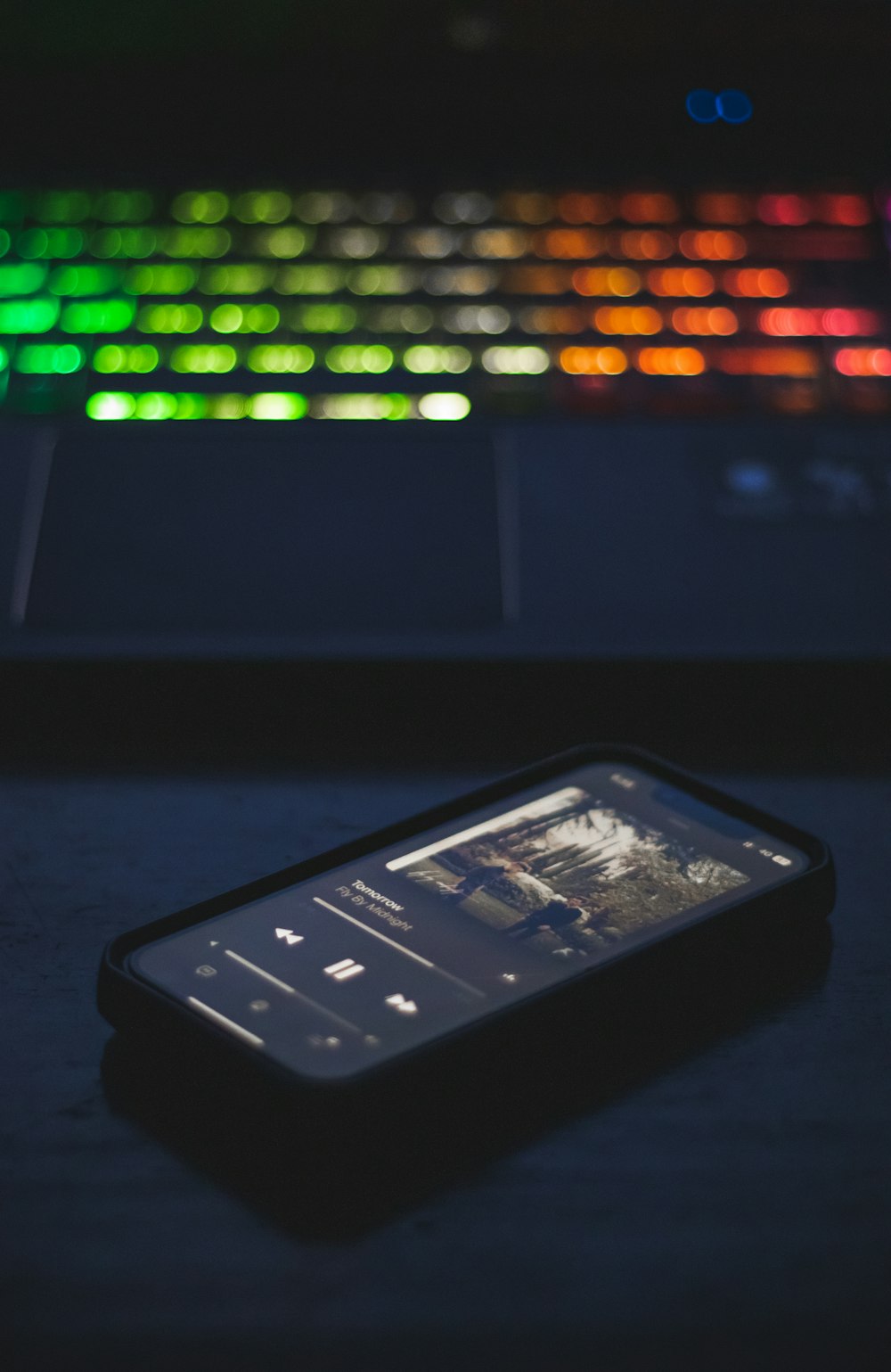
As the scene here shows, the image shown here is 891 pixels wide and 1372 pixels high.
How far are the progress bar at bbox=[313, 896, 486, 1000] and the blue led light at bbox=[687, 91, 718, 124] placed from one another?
1.54ft

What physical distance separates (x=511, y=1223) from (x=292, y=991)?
8 centimetres

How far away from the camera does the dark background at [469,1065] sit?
0.28 meters

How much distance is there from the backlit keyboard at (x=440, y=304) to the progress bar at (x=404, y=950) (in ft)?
0.81

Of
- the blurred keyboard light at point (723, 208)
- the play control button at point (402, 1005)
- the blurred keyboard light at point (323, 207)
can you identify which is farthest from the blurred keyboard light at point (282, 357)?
the play control button at point (402, 1005)

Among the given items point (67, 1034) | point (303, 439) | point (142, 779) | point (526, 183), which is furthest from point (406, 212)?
point (67, 1034)

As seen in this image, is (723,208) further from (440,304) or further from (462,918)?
(462,918)

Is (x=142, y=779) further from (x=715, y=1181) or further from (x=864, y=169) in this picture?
(x=864, y=169)

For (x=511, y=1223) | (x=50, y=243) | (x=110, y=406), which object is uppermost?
(x=50, y=243)

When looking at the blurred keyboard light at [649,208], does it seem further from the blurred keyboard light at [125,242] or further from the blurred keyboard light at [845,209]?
the blurred keyboard light at [125,242]

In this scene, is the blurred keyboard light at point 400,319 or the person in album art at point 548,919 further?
the blurred keyboard light at point 400,319

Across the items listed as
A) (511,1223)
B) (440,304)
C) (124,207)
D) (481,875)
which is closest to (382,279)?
(440,304)

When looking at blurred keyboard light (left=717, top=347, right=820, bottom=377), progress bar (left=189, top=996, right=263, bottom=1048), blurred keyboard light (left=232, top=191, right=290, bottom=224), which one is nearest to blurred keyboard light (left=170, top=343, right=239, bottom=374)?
blurred keyboard light (left=232, top=191, right=290, bottom=224)

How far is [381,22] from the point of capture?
0.65 metres

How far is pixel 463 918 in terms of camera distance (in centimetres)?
36
